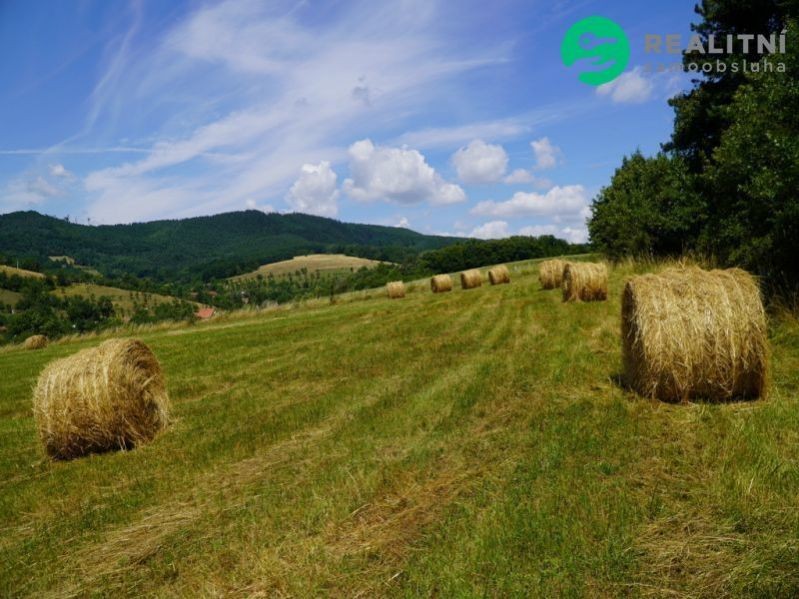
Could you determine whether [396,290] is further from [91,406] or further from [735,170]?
[91,406]

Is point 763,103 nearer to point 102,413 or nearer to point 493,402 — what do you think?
point 493,402

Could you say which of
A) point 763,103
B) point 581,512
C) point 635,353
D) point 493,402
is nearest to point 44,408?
point 493,402

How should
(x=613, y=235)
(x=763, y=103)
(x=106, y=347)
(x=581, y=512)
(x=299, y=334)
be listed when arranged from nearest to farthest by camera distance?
(x=581, y=512), (x=106, y=347), (x=763, y=103), (x=299, y=334), (x=613, y=235)

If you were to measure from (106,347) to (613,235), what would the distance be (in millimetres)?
44748

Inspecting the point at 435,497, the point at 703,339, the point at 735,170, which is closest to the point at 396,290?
the point at 735,170

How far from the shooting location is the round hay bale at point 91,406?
843 centimetres

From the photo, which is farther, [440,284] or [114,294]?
[114,294]

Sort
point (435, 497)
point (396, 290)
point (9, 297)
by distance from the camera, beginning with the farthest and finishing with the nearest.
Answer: point (9, 297) < point (396, 290) < point (435, 497)

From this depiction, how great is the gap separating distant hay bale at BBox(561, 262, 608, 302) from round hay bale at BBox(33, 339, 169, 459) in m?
16.5

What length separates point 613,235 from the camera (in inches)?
1834

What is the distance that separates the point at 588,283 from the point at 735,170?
7224 millimetres

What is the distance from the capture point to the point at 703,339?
7.86 meters

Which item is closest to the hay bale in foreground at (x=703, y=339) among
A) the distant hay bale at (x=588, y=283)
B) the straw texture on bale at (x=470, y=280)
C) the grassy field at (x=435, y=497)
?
the grassy field at (x=435, y=497)

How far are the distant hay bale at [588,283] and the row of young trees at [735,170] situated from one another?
162 inches
